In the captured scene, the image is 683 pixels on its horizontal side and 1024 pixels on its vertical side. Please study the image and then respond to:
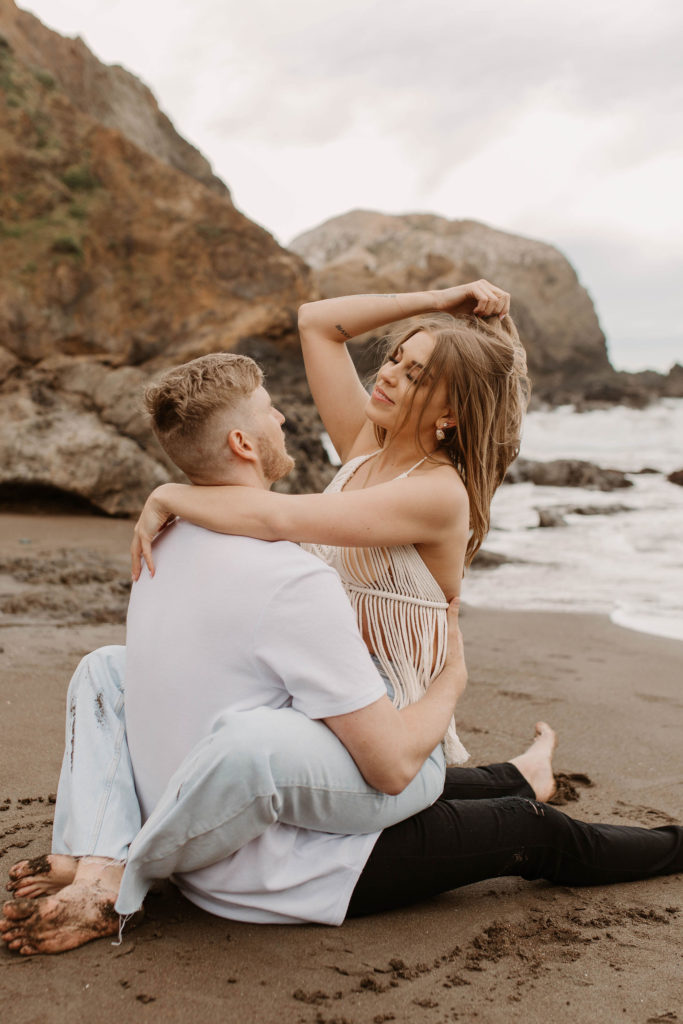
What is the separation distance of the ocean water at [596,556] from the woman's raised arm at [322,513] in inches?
158

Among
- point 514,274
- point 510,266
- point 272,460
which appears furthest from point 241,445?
point 510,266

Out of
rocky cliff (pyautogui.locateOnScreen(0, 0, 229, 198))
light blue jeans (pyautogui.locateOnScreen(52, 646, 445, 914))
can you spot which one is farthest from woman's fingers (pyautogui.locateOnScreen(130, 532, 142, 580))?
rocky cliff (pyautogui.locateOnScreen(0, 0, 229, 198))

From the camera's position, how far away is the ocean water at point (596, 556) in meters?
6.73

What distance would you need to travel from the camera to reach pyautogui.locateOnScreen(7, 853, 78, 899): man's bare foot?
1.92 meters

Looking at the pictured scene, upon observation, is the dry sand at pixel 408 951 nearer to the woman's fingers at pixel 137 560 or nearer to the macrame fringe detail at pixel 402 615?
the macrame fringe detail at pixel 402 615

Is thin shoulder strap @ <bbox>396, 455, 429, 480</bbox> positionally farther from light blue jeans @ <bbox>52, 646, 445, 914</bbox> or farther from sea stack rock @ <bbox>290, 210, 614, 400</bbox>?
sea stack rock @ <bbox>290, 210, 614, 400</bbox>

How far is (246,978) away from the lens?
1.75m

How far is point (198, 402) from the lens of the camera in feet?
6.45

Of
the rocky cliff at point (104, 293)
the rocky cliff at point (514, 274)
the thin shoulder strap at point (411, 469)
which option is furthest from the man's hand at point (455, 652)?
the rocky cliff at point (514, 274)

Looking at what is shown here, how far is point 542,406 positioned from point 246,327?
27.5 meters

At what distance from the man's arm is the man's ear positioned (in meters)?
0.66

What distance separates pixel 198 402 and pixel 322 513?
40 centimetres

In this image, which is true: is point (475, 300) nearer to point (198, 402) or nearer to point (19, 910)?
point (198, 402)

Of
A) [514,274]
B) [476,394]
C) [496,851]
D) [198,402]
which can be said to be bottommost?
[496,851]
